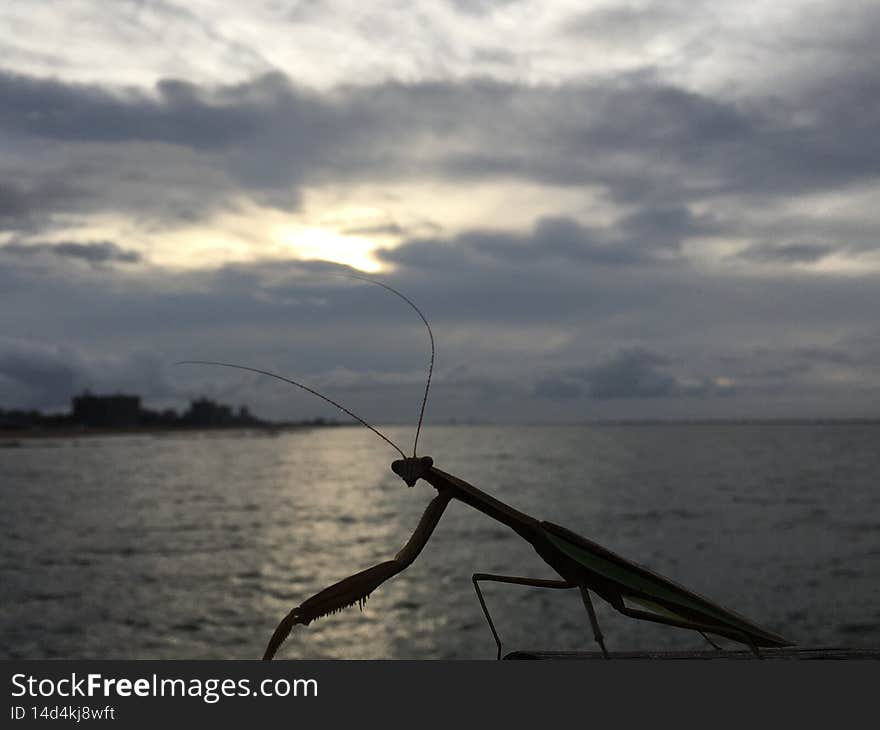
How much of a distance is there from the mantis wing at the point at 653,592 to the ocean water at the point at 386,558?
18.5m

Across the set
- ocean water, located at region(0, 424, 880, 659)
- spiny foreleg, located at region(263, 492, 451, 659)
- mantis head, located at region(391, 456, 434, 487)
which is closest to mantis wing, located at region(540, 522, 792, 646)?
mantis head, located at region(391, 456, 434, 487)

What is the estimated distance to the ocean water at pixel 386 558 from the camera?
77.2 feet

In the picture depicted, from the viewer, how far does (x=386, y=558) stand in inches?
1556

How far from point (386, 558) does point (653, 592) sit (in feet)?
121

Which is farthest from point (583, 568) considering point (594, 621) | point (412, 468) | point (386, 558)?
point (386, 558)

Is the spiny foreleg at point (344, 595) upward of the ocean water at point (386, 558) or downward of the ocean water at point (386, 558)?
upward

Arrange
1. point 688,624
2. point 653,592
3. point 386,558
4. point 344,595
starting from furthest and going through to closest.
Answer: point 386,558
point 688,624
point 653,592
point 344,595

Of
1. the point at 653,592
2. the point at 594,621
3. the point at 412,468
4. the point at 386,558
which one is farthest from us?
the point at 386,558

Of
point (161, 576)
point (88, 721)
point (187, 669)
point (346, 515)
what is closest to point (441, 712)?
point (187, 669)

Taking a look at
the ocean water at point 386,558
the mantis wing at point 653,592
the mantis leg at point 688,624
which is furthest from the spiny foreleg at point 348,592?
the ocean water at point 386,558

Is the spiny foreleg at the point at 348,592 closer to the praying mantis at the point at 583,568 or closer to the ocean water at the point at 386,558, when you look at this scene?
the praying mantis at the point at 583,568

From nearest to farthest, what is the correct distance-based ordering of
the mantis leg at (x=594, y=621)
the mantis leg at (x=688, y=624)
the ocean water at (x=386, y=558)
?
the mantis leg at (x=594, y=621)
the mantis leg at (x=688, y=624)
the ocean water at (x=386, y=558)

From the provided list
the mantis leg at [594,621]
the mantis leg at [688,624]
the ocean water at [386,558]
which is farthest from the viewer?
the ocean water at [386,558]

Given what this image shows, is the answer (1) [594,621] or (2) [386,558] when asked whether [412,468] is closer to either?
(1) [594,621]
